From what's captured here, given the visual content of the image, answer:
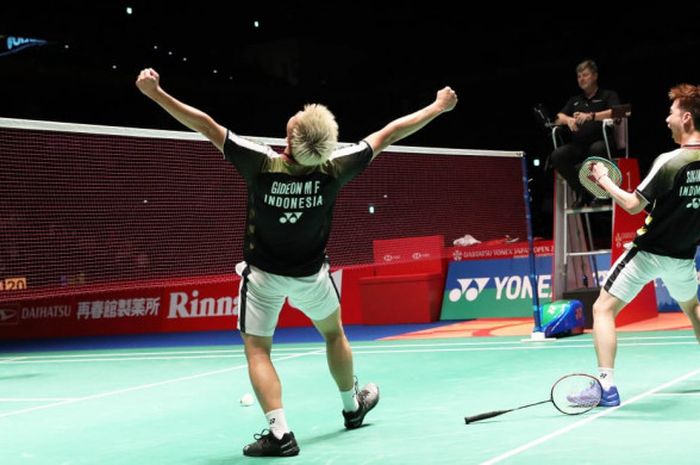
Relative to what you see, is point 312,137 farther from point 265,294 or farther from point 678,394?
point 678,394

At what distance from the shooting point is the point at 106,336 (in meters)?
16.2

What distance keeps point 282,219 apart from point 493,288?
9.00 m

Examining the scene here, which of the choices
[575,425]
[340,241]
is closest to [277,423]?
[575,425]

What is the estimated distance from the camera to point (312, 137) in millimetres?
4934

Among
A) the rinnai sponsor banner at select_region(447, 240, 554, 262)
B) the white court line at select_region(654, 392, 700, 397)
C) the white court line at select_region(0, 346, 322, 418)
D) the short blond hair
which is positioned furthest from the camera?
the rinnai sponsor banner at select_region(447, 240, 554, 262)

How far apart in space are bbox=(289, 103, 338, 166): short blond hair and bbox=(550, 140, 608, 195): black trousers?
6.34 metres

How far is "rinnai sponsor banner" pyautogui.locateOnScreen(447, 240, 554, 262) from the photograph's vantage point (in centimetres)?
1371

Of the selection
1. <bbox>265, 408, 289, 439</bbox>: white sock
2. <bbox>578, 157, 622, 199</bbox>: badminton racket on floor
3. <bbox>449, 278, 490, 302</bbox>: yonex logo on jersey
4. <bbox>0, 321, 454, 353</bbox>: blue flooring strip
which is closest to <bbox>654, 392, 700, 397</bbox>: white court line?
<bbox>578, 157, 622, 199</bbox>: badminton racket on floor

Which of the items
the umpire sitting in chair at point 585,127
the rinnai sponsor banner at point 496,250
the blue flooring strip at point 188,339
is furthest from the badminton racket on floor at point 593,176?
the rinnai sponsor banner at point 496,250

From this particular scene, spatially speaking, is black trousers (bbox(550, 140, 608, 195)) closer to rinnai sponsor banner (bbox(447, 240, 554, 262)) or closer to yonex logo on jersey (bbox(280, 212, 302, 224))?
rinnai sponsor banner (bbox(447, 240, 554, 262))

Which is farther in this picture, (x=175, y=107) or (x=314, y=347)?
(x=314, y=347)

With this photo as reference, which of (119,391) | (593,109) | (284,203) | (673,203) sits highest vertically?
(593,109)

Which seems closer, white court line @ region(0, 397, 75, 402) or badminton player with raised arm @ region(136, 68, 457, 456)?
badminton player with raised arm @ region(136, 68, 457, 456)

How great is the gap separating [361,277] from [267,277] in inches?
374
